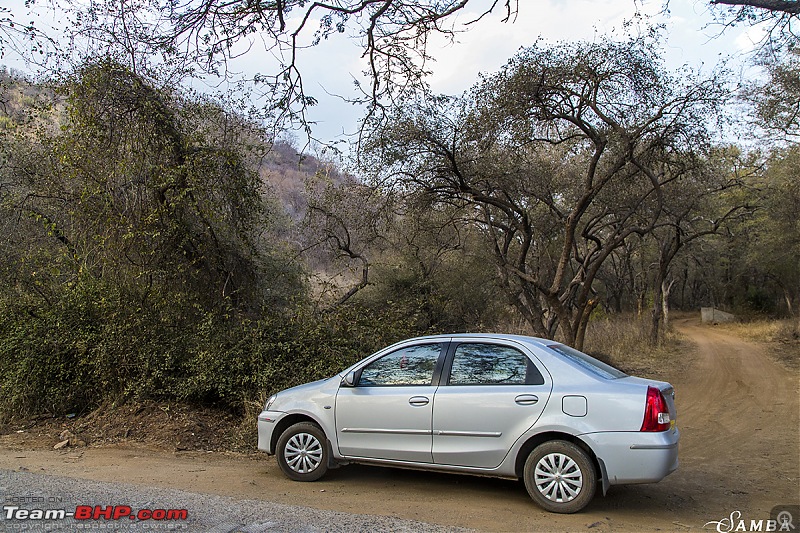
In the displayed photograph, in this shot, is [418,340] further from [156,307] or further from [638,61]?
[638,61]

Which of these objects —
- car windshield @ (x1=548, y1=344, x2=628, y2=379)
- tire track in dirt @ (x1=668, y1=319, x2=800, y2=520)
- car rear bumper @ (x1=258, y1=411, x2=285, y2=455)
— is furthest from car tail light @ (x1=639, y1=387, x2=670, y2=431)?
car rear bumper @ (x1=258, y1=411, x2=285, y2=455)

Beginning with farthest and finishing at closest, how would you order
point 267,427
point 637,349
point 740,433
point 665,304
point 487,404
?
1. point 665,304
2. point 637,349
3. point 740,433
4. point 267,427
5. point 487,404

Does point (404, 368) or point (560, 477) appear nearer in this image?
point (560, 477)

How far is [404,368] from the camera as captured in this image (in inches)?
Answer: 238

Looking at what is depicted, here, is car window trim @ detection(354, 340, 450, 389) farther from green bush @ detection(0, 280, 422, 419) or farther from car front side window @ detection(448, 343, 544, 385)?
green bush @ detection(0, 280, 422, 419)

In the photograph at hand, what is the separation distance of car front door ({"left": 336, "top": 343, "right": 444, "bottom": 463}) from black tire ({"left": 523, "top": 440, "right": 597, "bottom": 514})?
0.98m

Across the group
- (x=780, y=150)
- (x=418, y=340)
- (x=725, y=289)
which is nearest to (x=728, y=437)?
(x=418, y=340)

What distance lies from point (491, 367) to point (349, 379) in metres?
1.45

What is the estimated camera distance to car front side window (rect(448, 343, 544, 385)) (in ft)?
18.1

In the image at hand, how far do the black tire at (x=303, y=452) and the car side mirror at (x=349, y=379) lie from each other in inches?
21.5

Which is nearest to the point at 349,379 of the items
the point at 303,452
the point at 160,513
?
the point at 303,452

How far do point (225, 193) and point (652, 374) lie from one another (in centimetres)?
1361

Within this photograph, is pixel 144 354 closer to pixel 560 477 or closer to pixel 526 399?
pixel 526 399

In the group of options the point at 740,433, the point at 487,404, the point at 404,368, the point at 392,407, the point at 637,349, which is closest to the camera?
the point at 487,404
